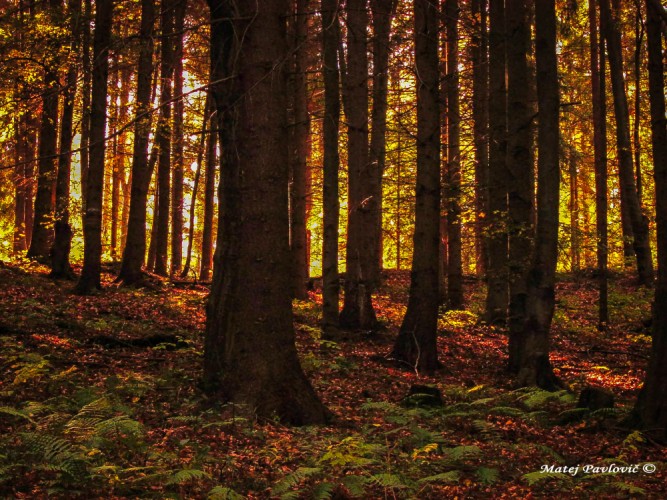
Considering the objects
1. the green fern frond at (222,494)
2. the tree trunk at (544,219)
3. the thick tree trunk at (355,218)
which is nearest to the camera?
the green fern frond at (222,494)

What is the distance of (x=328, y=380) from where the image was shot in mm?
9961

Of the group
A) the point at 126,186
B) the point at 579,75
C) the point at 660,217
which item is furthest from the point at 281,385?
the point at 126,186

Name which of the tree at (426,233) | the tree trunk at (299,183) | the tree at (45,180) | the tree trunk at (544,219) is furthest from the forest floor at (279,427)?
the tree trunk at (299,183)

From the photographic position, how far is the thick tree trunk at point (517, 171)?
11.4 m

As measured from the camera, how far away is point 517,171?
38.5ft

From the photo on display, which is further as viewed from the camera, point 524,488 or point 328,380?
point 328,380

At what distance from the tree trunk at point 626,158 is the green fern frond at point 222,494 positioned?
55.8ft

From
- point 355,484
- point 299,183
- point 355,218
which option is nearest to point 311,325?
point 355,218

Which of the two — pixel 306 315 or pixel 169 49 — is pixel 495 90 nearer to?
pixel 306 315

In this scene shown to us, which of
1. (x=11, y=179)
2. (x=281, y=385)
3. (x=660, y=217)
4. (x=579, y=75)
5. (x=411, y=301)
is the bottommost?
(x=281, y=385)

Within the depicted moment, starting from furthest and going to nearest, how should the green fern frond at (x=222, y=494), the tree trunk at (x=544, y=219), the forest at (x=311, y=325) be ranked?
the tree trunk at (x=544, y=219), the forest at (x=311, y=325), the green fern frond at (x=222, y=494)

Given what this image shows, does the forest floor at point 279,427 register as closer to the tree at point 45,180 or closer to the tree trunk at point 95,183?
the tree trunk at point 95,183

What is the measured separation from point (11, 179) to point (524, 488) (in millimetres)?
17856

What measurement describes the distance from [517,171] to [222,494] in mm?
9113
